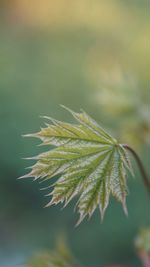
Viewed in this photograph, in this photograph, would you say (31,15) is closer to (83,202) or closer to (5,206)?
(5,206)

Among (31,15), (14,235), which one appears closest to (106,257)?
(14,235)

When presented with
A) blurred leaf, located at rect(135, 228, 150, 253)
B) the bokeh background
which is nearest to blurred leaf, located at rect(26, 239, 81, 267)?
blurred leaf, located at rect(135, 228, 150, 253)

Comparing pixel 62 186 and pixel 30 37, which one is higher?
pixel 30 37

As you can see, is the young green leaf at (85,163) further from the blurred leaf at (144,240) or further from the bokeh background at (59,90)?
the bokeh background at (59,90)

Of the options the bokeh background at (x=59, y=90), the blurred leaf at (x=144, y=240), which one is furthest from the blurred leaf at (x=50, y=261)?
the bokeh background at (x=59, y=90)

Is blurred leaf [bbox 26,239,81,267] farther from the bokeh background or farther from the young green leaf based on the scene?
the bokeh background

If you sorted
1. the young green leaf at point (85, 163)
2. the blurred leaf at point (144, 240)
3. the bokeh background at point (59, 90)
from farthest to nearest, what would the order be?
the bokeh background at point (59, 90)
the blurred leaf at point (144, 240)
the young green leaf at point (85, 163)
